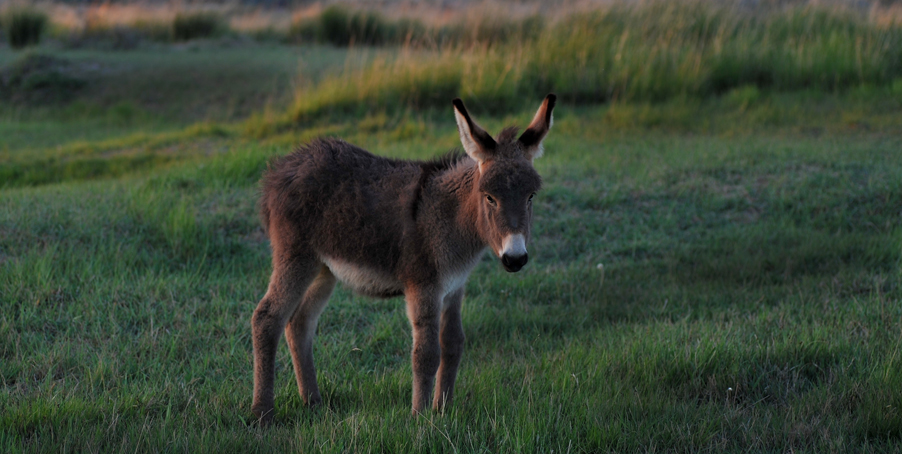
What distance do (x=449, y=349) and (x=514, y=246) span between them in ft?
3.61

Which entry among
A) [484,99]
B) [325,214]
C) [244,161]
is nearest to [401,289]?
[325,214]

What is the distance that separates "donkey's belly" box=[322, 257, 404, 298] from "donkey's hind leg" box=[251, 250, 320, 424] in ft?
0.53

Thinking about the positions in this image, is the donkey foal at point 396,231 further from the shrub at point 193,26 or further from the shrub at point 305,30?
the shrub at point 193,26

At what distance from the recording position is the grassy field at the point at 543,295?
4156 millimetres

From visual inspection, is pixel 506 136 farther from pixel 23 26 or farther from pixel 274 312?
pixel 23 26

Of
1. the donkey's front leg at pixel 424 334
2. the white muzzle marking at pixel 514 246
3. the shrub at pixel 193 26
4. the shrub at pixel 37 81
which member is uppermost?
the white muzzle marking at pixel 514 246

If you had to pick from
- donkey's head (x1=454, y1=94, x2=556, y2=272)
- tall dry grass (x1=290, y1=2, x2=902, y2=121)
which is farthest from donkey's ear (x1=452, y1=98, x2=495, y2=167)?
tall dry grass (x1=290, y1=2, x2=902, y2=121)

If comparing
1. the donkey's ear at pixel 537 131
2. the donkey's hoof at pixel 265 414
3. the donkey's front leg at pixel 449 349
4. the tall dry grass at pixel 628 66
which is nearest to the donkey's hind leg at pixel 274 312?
the donkey's hoof at pixel 265 414

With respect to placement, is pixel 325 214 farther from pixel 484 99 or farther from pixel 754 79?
pixel 754 79

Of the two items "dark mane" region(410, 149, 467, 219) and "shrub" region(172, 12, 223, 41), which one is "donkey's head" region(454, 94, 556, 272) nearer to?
"dark mane" region(410, 149, 467, 219)

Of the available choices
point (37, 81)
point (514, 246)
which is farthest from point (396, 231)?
point (37, 81)

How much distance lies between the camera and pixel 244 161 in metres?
9.30

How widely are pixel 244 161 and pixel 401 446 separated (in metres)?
6.27

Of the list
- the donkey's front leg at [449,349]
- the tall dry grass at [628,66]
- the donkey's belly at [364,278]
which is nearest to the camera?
the donkey's belly at [364,278]
